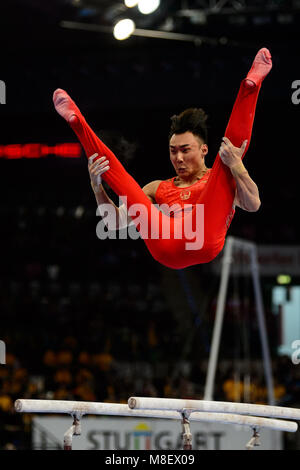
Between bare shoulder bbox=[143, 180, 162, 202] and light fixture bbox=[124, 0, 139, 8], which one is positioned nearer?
bare shoulder bbox=[143, 180, 162, 202]

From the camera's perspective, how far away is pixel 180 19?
1077cm

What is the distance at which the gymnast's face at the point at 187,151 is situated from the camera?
15.9ft

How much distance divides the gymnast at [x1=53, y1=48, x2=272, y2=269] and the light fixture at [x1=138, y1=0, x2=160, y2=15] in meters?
5.33

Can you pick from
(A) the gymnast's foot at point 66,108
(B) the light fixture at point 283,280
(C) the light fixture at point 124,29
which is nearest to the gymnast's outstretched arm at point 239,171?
(A) the gymnast's foot at point 66,108

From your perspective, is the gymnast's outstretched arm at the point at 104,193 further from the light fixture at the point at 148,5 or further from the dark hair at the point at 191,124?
the light fixture at the point at 148,5

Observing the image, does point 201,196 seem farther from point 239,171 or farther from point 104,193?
point 104,193

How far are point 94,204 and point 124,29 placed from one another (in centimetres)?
497

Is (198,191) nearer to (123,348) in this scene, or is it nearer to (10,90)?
(10,90)

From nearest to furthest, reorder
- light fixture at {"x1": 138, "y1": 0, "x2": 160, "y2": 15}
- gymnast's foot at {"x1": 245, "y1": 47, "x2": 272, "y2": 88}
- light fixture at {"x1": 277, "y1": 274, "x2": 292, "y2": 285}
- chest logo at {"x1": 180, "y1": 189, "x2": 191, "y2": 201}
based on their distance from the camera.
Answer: gymnast's foot at {"x1": 245, "y1": 47, "x2": 272, "y2": 88} < chest logo at {"x1": 180, "y1": 189, "x2": 191, "y2": 201} < light fixture at {"x1": 138, "y1": 0, "x2": 160, "y2": 15} < light fixture at {"x1": 277, "y1": 274, "x2": 292, "y2": 285}

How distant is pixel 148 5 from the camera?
9750 millimetres

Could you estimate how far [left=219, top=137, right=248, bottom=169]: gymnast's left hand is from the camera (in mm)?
4469

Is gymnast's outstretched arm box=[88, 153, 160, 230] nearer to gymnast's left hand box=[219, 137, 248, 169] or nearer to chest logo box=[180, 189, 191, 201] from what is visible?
chest logo box=[180, 189, 191, 201]

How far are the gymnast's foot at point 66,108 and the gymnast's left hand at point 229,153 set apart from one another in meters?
0.95

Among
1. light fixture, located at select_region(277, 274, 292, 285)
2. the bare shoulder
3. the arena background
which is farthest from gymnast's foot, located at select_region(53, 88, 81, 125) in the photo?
light fixture, located at select_region(277, 274, 292, 285)
